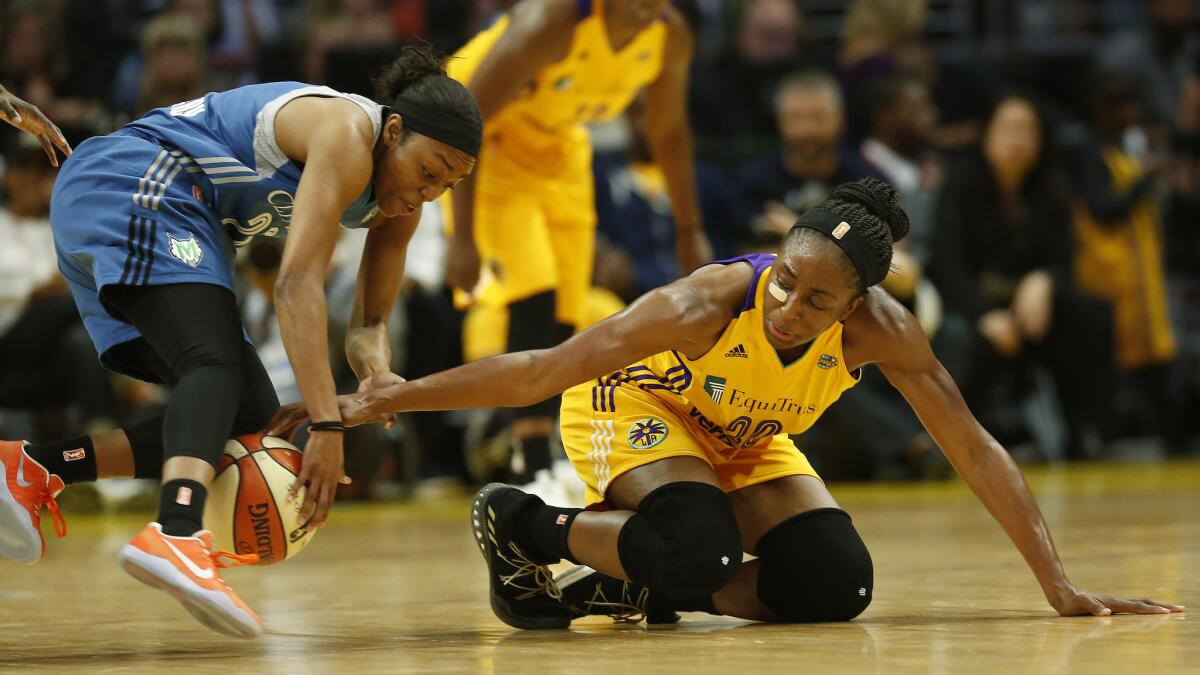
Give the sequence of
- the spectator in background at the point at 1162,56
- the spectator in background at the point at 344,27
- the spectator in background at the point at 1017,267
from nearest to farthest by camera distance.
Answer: the spectator in background at the point at 1017,267, the spectator in background at the point at 344,27, the spectator in background at the point at 1162,56

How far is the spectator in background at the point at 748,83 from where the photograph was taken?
10086mm

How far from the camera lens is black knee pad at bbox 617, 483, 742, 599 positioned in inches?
139

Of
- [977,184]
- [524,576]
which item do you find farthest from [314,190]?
[977,184]

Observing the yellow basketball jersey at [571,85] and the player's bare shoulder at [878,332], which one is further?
the yellow basketball jersey at [571,85]

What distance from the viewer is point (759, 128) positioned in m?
10.4

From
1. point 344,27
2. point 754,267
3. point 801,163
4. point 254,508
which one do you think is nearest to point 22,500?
point 254,508

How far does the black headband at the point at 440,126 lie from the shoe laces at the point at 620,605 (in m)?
1.06

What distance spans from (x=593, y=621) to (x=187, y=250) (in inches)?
50.7

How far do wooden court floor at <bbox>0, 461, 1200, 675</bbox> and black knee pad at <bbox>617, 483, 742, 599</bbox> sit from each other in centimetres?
11

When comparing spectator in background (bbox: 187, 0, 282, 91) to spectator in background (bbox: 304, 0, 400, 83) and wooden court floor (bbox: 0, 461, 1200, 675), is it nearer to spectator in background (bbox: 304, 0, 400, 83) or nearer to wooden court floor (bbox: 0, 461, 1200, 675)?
spectator in background (bbox: 304, 0, 400, 83)

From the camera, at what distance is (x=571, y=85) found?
5.67 metres

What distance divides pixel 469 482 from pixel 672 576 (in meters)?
5.25

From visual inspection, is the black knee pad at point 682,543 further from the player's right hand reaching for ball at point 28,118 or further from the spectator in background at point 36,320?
the spectator in background at point 36,320

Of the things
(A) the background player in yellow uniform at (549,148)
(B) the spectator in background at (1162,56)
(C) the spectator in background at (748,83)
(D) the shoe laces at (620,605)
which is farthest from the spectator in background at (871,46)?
(D) the shoe laces at (620,605)
